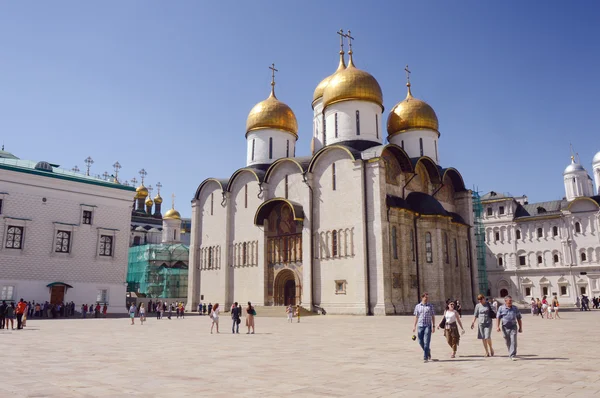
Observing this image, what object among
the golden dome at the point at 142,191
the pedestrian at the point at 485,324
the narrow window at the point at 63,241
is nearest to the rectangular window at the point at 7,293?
the narrow window at the point at 63,241

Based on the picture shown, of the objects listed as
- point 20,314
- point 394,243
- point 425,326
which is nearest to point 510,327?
point 425,326

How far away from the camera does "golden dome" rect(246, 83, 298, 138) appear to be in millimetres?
40125

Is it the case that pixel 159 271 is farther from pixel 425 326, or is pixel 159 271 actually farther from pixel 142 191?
pixel 425 326

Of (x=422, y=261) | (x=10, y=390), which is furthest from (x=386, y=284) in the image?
(x=10, y=390)

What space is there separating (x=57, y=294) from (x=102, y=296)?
3033 mm

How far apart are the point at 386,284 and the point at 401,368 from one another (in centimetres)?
2083

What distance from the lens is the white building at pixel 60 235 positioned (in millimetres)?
30312

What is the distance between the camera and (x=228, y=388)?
7.26 meters

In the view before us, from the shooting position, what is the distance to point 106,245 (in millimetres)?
34562

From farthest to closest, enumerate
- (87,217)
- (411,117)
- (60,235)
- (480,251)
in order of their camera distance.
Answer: (480,251) < (411,117) < (87,217) < (60,235)

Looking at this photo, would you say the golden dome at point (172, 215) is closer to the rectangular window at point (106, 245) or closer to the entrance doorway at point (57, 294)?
the rectangular window at point (106, 245)

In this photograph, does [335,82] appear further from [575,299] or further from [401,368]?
[575,299]

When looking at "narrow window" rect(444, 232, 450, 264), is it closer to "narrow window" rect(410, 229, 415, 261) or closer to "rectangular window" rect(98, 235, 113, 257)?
"narrow window" rect(410, 229, 415, 261)

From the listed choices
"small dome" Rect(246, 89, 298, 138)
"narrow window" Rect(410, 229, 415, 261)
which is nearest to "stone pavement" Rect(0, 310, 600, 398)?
"narrow window" Rect(410, 229, 415, 261)
